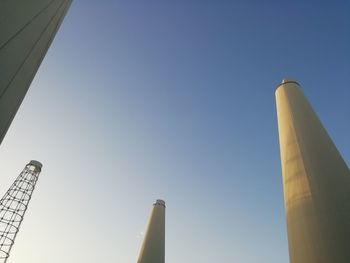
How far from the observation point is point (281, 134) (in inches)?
505

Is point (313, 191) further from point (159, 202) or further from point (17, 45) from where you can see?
point (159, 202)

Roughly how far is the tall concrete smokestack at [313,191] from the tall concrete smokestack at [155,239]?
13.1m

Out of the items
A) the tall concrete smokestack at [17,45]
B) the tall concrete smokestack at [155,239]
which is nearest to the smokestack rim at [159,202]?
Result: the tall concrete smokestack at [155,239]

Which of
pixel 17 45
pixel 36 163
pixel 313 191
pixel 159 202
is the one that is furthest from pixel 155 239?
pixel 17 45

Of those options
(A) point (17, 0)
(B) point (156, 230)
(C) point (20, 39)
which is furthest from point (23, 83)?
(B) point (156, 230)

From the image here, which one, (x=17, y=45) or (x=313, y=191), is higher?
(x=17, y=45)

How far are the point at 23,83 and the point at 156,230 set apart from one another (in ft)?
58.3

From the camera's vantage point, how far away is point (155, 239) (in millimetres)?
21328

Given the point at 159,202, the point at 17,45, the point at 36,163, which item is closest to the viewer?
the point at 17,45

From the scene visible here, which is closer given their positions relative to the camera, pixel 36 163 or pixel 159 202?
pixel 36 163

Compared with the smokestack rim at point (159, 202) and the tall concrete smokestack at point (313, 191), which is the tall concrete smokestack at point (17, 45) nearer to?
the tall concrete smokestack at point (313, 191)

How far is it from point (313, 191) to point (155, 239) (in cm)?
1500

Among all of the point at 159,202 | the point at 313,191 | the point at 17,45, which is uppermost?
the point at 159,202

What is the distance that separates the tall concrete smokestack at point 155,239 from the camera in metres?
20.1
